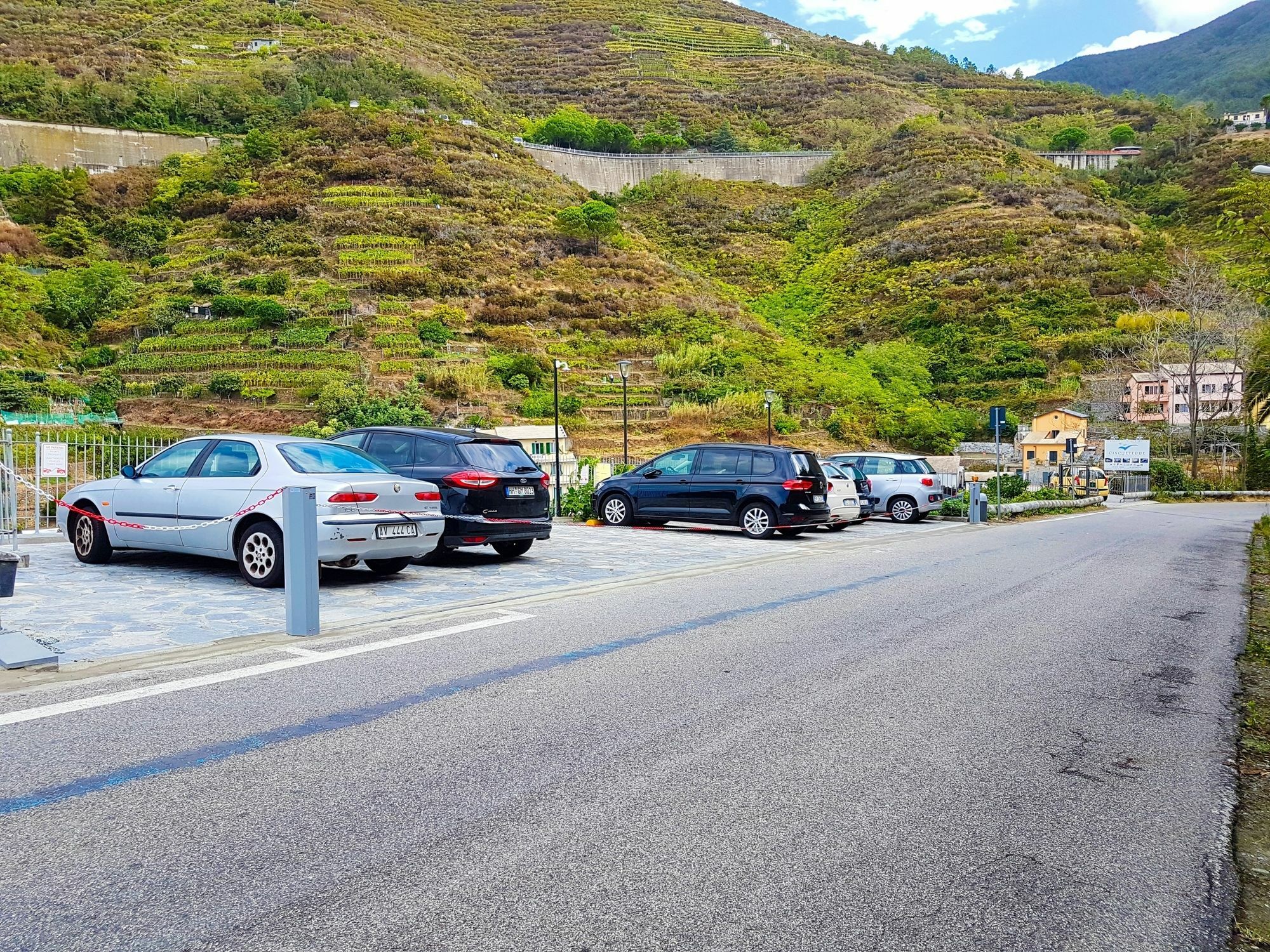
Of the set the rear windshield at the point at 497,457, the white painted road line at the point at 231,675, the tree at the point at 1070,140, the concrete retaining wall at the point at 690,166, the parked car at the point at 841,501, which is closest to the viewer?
the white painted road line at the point at 231,675

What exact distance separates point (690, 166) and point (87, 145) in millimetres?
61112

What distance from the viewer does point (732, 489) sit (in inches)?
673

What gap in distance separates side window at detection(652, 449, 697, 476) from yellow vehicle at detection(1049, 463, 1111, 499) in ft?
83.6

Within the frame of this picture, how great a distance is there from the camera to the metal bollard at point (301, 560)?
278 inches

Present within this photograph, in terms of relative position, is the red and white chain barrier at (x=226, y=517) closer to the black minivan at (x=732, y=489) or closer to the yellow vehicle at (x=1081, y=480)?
the black minivan at (x=732, y=489)

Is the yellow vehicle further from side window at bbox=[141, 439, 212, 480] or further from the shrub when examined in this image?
the shrub

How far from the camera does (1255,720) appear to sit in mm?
5203

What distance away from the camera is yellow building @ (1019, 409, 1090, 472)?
5656 cm

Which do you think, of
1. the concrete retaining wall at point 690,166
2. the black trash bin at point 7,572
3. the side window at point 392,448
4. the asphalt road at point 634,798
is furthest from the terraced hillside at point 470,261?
the asphalt road at point 634,798

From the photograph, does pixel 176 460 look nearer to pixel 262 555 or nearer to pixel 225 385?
pixel 262 555

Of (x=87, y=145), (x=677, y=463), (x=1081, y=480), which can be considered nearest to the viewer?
(x=677, y=463)

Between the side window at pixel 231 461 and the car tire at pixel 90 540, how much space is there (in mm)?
1985

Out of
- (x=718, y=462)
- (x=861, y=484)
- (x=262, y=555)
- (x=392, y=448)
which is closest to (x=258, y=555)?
(x=262, y=555)

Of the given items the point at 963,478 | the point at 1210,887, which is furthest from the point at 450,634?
the point at 963,478
